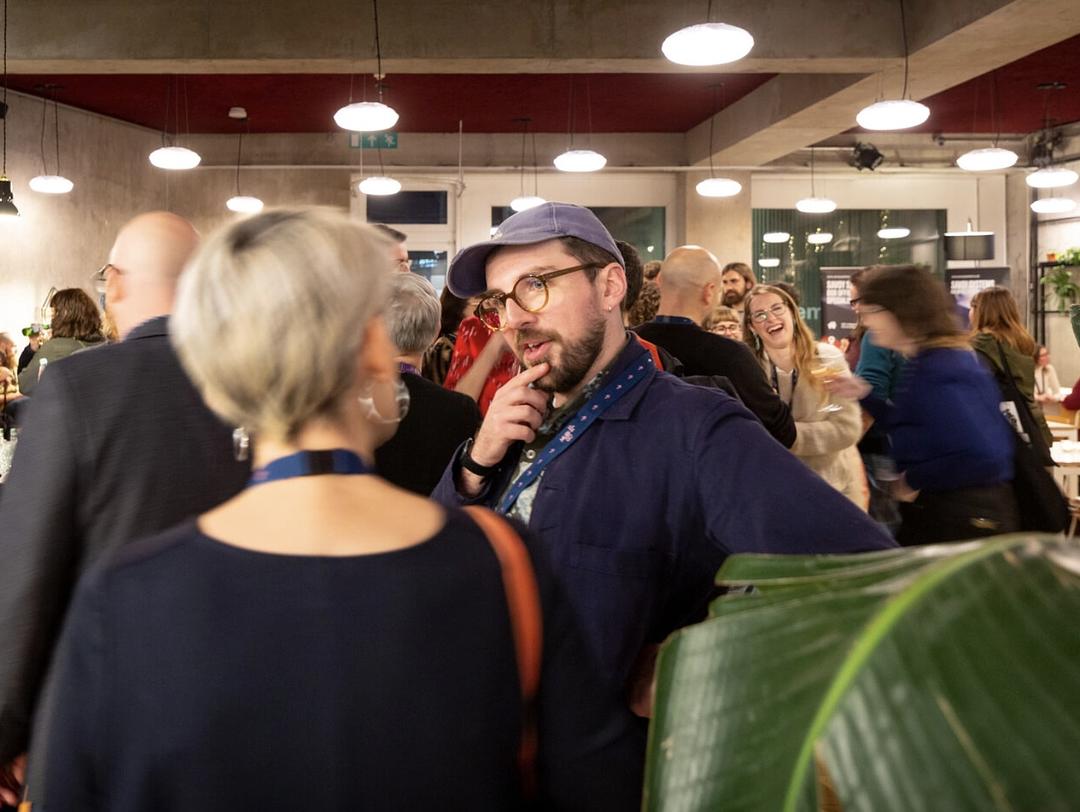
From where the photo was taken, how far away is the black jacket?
311 centimetres

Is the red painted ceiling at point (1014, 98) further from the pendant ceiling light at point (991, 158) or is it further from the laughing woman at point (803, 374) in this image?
the laughing woman at point (803, 374)

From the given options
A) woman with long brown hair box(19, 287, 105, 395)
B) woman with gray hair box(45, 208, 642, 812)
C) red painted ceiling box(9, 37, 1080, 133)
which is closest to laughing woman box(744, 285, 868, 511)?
woman with gray hair box(45, 208, 642, 812)

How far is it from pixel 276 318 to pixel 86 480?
0.91 meters

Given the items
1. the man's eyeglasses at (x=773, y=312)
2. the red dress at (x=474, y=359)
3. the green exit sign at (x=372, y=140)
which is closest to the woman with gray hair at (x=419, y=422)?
the red dress at (x=474, y=359)

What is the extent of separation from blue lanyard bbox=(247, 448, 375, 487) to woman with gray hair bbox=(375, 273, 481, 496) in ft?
4.83

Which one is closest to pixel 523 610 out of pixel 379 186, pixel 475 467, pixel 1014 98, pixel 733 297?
pixel 475 467

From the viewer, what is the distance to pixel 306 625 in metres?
0.75

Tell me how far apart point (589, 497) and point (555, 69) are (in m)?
7.20

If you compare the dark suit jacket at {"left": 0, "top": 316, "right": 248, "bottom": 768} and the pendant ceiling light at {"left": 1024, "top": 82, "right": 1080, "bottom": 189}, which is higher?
the pendant ceiling light at {"left": 1024, "top": 82, "right": 1080, "bottom": 189}

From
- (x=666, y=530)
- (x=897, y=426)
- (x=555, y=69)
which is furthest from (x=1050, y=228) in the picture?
(x=666, y=530)

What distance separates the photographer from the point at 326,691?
Answer: 752 millimetres

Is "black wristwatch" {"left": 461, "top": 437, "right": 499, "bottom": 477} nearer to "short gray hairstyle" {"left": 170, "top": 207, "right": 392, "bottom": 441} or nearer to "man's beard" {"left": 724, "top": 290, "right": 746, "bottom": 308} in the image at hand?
"short gray hairstyle" {"left": 170, "top": 207, "right": 392, "bottom": 441}

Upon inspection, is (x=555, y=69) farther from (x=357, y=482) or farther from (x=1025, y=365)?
(x=357, y=482)

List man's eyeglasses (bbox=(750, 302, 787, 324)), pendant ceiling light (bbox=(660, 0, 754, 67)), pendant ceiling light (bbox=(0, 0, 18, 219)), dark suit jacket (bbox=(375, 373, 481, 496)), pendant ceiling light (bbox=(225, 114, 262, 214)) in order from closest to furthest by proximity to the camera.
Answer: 1. dark suit jacket (bbox=(375, 373, 481, 496))
2. man's eyeglasses (bbox=(750, 302, 787, 324))
3. pendant ceiling light (bbox=(660, 0, 754, 67))
4. pendant ceiling light (bbox=(0, 0, 18, 219))
5. pendant ceiling light (bbox=(225, 114, 262, 214))
